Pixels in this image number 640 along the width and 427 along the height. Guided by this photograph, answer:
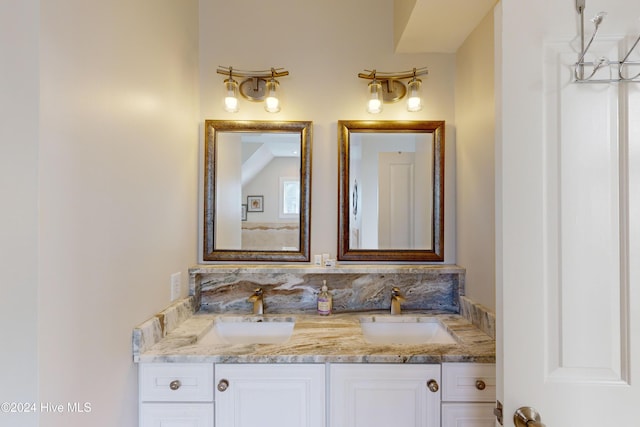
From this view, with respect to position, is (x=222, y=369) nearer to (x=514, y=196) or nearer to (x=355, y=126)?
(x=514, y=196)

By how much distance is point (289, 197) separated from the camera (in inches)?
79.4

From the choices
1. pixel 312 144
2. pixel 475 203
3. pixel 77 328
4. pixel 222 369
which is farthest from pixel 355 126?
pixel 77 328

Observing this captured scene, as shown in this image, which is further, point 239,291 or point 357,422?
point 239,291

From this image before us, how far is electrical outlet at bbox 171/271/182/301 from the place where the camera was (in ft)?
5.52

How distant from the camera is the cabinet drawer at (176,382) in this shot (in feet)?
4.51

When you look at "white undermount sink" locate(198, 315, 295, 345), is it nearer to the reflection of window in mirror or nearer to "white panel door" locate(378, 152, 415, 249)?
the reflection of window in mirror

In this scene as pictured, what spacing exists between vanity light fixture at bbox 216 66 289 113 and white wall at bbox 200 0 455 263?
49mm

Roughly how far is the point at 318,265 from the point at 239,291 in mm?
481

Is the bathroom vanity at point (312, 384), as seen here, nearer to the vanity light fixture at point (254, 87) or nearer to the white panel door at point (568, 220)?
the white panel door at point (568, 220)

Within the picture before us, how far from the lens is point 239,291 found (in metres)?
2.00

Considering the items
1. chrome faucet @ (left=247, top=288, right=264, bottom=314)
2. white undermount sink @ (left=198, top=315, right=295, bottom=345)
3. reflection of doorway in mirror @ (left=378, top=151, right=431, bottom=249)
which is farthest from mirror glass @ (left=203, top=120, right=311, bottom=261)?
reflection of doorway in mirror @ (left=378, top=151, right=431, bottom=249)

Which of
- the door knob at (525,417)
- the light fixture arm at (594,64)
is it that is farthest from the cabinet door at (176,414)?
the light fixture arm at (594,64)

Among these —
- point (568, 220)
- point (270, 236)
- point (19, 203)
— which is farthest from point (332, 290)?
point (19, 203)

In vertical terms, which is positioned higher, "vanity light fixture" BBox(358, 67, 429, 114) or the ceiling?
the ceiling
